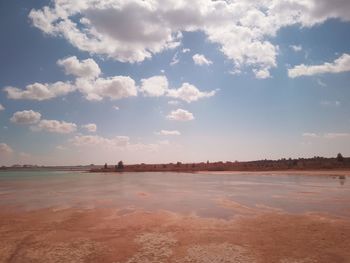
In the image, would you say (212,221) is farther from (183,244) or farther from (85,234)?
(85,234)

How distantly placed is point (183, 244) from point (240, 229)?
3.30 meters

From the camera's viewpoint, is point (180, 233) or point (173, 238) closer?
point (173, 238)

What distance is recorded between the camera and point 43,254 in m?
10.5

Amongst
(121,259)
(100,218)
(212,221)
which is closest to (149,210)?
(100,218)

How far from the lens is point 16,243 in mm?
11773

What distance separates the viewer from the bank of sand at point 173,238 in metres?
9.99

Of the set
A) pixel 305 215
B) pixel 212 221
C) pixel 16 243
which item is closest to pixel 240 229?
pixel 212 221

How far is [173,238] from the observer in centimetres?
1217

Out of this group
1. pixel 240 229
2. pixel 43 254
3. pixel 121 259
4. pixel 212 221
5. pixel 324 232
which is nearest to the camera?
pixel 121 259

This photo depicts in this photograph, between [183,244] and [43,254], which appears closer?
[43,254]

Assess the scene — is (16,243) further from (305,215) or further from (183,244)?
(305,215)

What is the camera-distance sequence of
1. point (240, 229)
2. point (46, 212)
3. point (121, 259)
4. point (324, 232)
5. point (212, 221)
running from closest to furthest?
point (121, 259) → point (324, 232) → point (240, 229) → point (212, 221) → point (46, 212)

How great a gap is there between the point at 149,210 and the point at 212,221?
4.94 metres

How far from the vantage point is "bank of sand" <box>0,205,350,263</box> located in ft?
32.8
